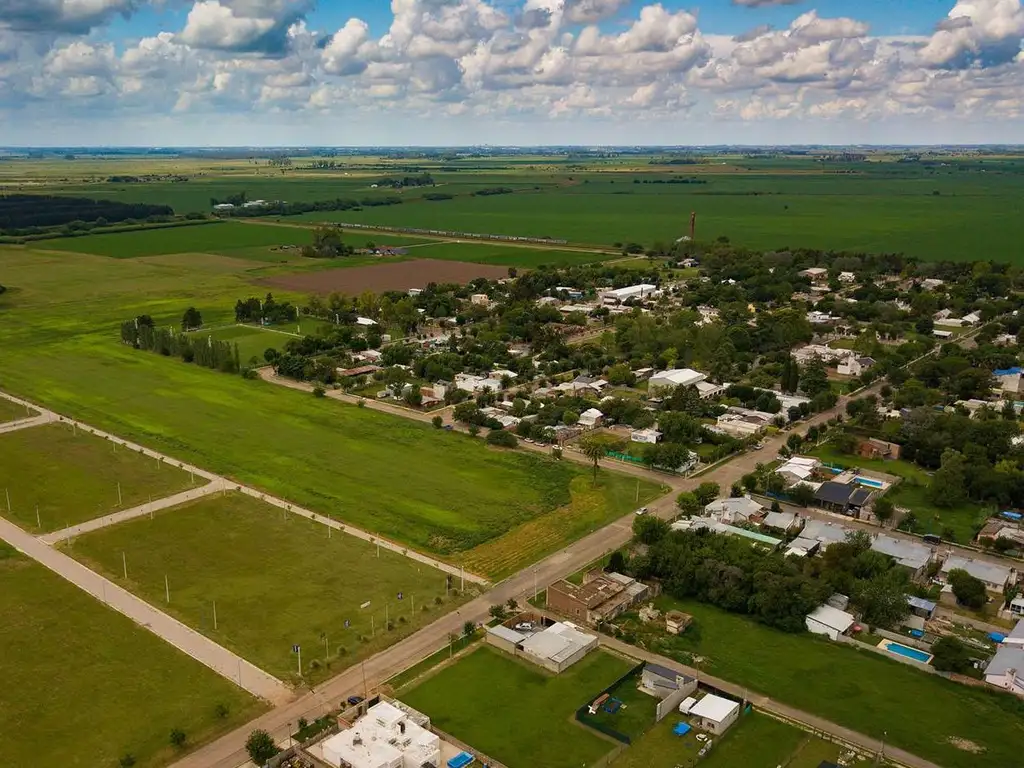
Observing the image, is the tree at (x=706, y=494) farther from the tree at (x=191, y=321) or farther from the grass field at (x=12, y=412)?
the tree at (x=191, y=321)

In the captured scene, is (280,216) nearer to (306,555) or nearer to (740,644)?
(306,555)

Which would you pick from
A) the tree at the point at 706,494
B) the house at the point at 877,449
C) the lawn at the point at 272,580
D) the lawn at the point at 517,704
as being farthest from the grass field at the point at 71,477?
the house at the point at 877,449

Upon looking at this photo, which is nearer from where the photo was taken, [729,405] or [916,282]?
[729,405]

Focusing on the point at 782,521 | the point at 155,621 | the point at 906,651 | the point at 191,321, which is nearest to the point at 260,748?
the point at 155,621

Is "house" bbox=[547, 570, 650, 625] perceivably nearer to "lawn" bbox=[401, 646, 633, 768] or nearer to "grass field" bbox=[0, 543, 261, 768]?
Result: "lawn" bbox=[401, 646, 633, 768]

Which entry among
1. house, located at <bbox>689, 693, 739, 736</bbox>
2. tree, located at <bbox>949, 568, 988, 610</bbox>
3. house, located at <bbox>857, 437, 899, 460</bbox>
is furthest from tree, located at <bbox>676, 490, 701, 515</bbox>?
house, located at <bbox>857, 437, 899, 460</bbox>

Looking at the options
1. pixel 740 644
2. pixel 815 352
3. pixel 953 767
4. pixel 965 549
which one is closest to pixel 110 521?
pixel 740 644

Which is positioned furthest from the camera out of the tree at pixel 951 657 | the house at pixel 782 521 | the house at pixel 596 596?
the house at pixel 782 521
